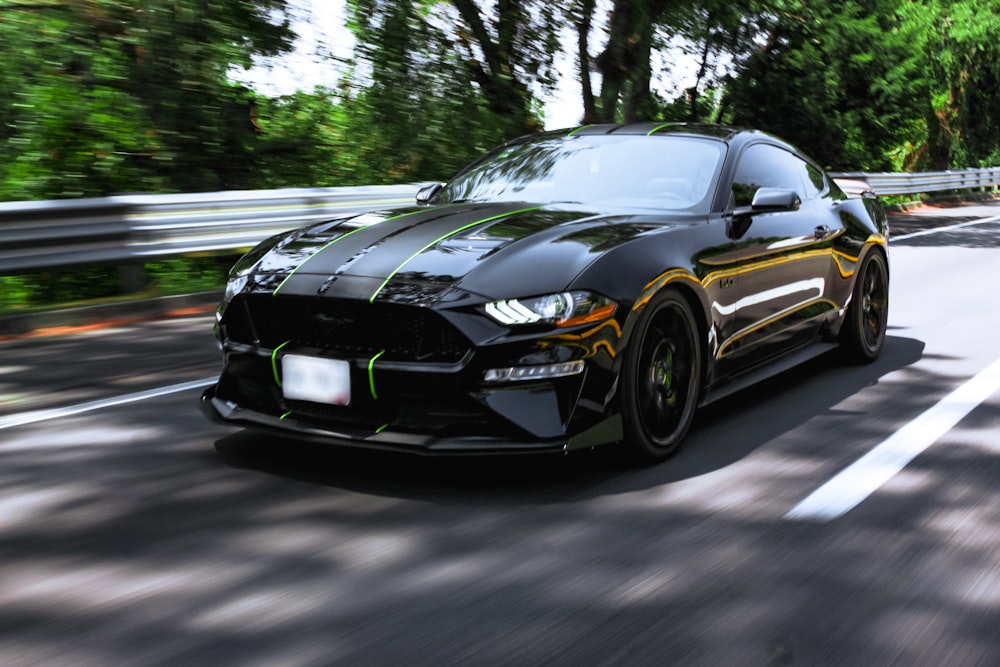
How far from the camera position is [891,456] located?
4953 millimetres

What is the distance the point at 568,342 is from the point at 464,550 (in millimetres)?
926

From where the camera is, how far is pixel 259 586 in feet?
11.1

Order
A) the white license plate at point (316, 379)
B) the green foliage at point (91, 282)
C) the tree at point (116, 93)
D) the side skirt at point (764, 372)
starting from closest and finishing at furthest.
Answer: the white license plate at point (316, 379), the side skirt at point (764, 372), the green foliage at point (91, 282), the tree at point (116, 93)

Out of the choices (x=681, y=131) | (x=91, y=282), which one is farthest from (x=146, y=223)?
(x=681, y=131)

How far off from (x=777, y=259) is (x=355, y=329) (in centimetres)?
251


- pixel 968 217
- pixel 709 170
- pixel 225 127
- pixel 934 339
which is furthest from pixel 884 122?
pixel 709 170

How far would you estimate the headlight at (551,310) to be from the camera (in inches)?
165

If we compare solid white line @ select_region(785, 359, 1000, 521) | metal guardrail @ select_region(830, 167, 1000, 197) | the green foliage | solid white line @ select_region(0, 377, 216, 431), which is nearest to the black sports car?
solid white line @ select_region(785, 359, 1000, 521)

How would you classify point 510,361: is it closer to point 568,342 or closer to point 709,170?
point 568,342

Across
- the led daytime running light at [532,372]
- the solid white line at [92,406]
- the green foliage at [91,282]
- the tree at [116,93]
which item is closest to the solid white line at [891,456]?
the led daytime running light at [532,372]

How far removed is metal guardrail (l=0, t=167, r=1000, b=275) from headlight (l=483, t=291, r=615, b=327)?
4.01m

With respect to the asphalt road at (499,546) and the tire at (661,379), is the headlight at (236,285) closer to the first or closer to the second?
the asphalt road at (499,546)

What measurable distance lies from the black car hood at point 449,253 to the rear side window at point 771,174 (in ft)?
2.29

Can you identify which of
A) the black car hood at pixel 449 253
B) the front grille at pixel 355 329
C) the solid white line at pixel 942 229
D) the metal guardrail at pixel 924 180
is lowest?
the solid white line at pixel 942 229
